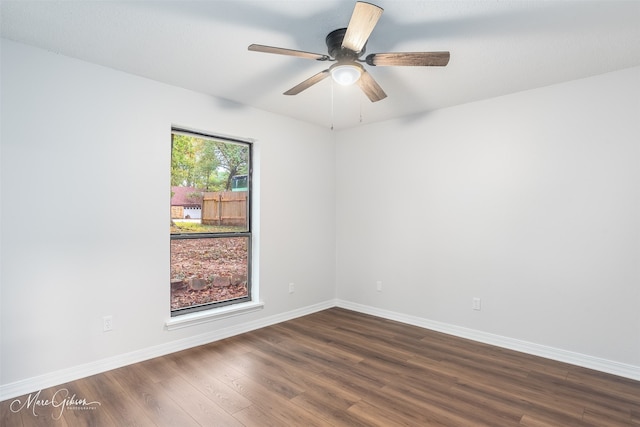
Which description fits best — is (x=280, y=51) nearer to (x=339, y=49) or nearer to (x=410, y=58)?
(x=339, y=49)

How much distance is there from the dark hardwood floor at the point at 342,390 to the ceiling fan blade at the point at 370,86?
2.23m

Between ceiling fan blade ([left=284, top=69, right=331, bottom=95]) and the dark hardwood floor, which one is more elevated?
ceiling fan blade ([left=284, top=69, right=331, bottom=95])

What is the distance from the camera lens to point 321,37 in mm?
2256

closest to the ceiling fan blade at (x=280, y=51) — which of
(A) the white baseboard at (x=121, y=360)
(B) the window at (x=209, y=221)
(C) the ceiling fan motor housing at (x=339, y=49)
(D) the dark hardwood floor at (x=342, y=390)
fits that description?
(C) the ceiling fan motor housing at (x=339, y=49)

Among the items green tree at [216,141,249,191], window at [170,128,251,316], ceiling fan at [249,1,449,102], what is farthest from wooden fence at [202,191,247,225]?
ceiling fan at [249,1,449,102]

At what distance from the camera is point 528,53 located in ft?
8.09

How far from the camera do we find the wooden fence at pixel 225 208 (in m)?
3.56

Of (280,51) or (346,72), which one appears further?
(346,72)

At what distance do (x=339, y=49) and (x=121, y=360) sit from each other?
298 cm

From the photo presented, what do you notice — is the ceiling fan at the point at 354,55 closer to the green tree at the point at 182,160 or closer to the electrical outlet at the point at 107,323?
the green tree at the point at 182,160

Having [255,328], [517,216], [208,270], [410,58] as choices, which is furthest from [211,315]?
[517,216]

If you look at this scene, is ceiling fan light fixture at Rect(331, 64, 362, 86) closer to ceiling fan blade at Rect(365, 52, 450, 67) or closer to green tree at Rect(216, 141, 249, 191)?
ceiling fan blade at Rect(365, 52, 450, 67)

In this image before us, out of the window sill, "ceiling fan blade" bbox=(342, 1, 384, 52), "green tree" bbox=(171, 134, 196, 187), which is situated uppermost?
"ceiling fan blade" bbox=(342, 1, 384, 52)

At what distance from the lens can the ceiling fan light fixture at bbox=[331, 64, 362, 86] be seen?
2.13 metres
